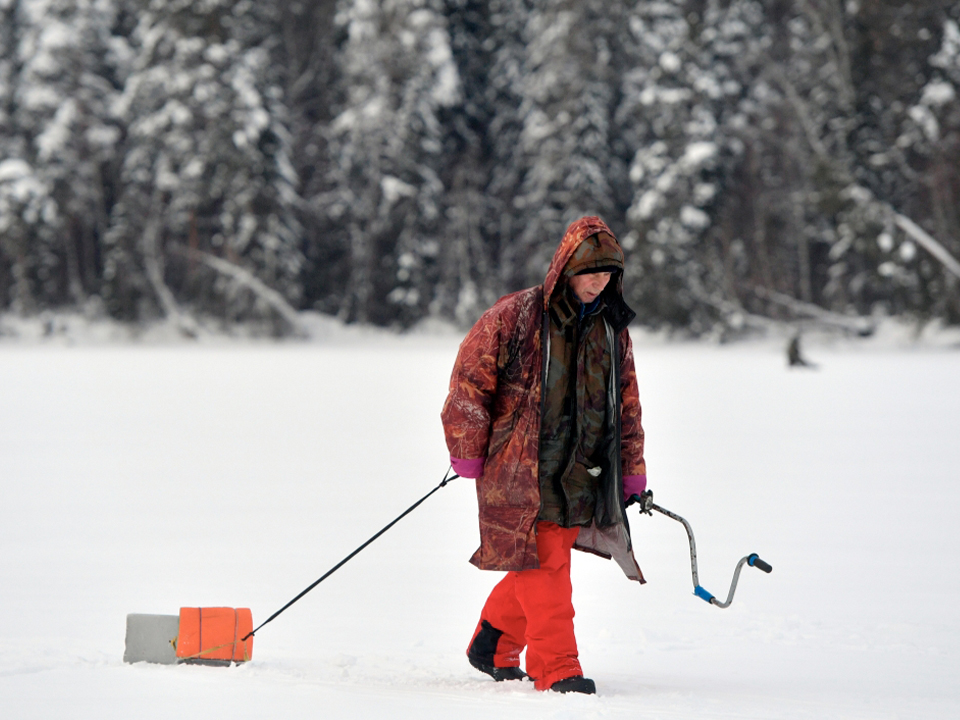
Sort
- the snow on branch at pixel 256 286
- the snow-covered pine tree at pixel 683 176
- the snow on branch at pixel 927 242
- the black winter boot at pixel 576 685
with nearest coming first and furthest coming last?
the black winter boot at pixel 576 685, the snow on branch at pixel 927 242, the snow-covered pine tree at pixel 683 176, the snow on branch at pixel 256 286

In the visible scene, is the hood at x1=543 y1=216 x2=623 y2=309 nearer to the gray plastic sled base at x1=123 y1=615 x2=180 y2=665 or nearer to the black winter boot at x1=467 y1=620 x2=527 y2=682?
the black winter boot at x1=467 y1=620 x2=527 y2=682

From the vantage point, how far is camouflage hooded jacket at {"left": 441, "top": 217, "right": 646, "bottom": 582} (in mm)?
3561

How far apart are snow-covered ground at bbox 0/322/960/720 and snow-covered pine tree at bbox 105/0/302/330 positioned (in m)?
19.8

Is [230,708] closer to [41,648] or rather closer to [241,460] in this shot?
[41,648]

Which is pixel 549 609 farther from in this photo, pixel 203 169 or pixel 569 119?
pixel 569 119

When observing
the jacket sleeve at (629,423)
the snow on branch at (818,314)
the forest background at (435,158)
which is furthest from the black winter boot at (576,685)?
the forest background at (435,158)

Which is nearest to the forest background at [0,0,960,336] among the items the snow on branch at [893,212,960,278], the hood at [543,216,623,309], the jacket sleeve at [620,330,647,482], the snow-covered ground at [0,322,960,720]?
the snow on branch at [893,212,960,278]

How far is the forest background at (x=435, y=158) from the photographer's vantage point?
30969 mm

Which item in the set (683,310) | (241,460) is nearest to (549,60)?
(683,310)

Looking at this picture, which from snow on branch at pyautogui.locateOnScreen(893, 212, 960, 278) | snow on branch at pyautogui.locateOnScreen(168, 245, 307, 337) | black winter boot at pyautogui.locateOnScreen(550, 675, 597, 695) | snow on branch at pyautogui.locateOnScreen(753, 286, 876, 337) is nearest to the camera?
black winter boot at pyautogui.locateOnScreen(550, 675, 597, 695)

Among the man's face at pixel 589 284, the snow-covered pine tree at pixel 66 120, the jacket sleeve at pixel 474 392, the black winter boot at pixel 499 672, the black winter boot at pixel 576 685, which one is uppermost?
the snow-covered pine tree at pixel 66 120

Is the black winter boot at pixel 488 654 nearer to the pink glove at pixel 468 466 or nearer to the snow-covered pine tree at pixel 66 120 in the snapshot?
the pink glove at pixel 468 466

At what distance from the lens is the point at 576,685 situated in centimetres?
355

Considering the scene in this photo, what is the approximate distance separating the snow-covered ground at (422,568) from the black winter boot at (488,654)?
0.06 m
